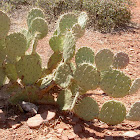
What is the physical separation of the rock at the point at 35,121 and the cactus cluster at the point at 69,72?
29 cm

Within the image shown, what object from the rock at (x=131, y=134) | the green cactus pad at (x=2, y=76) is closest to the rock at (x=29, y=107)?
the green cactus pad at (x=2, y=76)

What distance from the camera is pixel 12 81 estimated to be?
9.83 feet

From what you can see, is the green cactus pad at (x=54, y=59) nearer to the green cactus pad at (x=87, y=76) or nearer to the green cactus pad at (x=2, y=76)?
the green cactus pad at (x=2, y=76)

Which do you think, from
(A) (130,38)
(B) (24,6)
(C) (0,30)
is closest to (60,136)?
(C) (0,30)

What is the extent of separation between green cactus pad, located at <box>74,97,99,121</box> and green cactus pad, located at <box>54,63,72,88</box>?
0.26m

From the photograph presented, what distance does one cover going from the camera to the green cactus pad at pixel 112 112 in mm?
2438

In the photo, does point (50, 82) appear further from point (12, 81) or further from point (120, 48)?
point (120, 48)

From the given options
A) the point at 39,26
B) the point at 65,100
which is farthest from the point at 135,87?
the point at 39,26

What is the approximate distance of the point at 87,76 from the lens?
7.80 ft

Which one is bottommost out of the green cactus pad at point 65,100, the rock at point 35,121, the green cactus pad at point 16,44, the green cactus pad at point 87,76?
the rock at point 35,121

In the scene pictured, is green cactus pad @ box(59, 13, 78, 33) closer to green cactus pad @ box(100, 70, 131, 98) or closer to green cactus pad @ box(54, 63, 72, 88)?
green cactus pad @ box(54, 63, 72, 88)

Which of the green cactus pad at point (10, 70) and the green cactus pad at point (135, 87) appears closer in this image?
the green cactus pad at point (135, 87)

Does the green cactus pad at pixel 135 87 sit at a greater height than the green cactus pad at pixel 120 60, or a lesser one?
lesser

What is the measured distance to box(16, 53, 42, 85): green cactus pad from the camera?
281 centimetres
